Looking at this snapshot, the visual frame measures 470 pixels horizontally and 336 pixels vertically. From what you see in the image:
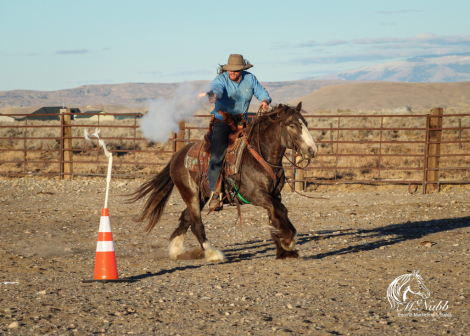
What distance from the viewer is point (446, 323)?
3.68 metres

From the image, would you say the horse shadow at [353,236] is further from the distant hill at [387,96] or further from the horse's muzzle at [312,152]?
the distant hill at [387,96]

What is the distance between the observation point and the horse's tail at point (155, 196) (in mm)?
7078

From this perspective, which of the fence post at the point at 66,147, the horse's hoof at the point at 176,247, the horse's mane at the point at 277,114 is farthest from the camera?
the fence post at the point at 66,147

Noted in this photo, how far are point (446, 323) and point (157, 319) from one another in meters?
2.16

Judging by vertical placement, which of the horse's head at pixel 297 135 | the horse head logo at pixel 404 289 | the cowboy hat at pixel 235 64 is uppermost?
the cowboy hat at pixel 235 64

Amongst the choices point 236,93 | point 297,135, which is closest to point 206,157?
point 236,93

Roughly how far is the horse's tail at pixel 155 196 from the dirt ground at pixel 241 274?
47cm

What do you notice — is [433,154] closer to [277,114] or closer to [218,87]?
[277,114]

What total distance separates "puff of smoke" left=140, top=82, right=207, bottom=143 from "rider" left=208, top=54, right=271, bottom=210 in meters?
0.26

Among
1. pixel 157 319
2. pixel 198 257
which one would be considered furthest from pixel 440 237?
pixel 157 319

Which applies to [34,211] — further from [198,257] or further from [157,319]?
[157,319]

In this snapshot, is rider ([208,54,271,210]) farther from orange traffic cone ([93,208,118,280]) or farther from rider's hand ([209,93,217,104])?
orange traffic cone ([93,208,118,280])

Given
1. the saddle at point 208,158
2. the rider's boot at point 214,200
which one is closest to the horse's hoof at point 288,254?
the rider's boot at point 214,200

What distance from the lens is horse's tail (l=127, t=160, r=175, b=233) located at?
708cm
